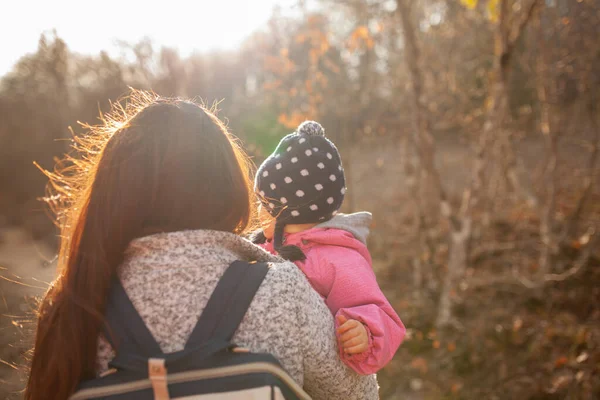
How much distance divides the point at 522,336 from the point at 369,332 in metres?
3.33

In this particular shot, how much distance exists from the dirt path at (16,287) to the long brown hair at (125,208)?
314mm

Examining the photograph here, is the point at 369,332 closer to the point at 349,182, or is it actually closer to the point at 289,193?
the point at 289,193

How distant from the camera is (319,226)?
149 cm

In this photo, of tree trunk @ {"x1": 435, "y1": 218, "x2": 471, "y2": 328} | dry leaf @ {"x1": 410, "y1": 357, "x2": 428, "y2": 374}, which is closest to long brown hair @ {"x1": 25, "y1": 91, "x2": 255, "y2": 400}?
tree trunk @ {"x1": 435, "y1": 218, "x2": 471, "y2": 328}

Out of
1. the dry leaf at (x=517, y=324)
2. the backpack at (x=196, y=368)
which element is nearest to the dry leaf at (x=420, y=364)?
the dry leaf at (x=517, y=324)

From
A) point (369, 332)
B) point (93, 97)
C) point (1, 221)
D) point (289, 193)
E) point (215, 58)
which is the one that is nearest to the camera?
point (369, 332)

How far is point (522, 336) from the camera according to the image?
3.94 metres

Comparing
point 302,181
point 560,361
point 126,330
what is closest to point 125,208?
point 126,330

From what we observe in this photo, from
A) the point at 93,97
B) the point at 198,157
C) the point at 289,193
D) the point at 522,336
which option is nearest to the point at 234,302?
the point at 198,157

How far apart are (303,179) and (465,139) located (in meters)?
6.02

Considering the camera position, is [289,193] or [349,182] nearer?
[289,193]

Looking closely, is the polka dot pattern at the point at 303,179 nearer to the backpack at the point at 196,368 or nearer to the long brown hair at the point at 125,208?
the long brown hair at the point at 125,208

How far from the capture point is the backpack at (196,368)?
3.00 feet

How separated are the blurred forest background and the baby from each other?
818mm
